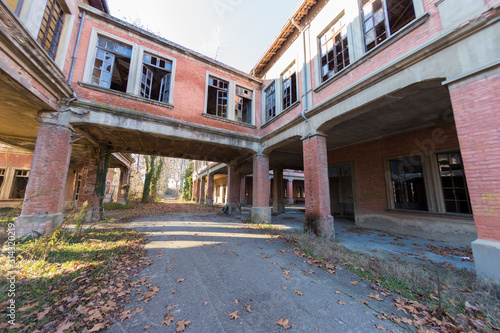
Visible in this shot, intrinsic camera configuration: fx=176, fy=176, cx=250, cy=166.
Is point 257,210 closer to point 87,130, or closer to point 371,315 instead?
point 371,315

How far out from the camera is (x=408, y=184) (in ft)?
24.2

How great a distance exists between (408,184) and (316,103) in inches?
205

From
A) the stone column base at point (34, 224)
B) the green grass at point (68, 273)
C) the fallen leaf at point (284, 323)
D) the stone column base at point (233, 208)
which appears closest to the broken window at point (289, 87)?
the stone column base at point (233, 208)

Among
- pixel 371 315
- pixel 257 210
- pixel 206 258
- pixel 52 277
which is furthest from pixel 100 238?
pixel 371 315

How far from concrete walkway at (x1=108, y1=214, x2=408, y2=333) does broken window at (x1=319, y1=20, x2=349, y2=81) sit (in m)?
6.60

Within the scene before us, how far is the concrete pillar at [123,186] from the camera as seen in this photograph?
1691 cm

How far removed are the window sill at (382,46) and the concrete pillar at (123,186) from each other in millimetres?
18875

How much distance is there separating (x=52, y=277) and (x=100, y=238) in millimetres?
2579

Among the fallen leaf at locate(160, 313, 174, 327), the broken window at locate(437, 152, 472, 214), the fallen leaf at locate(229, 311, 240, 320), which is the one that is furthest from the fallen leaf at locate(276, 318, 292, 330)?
the broken window at locate(437, 152, 472, 214)

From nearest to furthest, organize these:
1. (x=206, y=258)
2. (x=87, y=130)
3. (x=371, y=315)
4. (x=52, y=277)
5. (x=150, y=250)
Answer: (x=371, y=315), (x=52, y=277), (x=206, y=258), (x=150, y=250), (x=87, y=130)

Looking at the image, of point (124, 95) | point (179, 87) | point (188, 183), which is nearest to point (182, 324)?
point (124, 95)

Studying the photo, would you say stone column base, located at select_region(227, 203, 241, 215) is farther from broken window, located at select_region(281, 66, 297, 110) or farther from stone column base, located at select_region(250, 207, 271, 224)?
broken window, located at select_region(281, 66, 297, 110)

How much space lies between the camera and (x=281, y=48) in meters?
9.15

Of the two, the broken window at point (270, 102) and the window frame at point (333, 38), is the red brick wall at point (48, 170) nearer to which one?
the broken window at point (270, 102)
